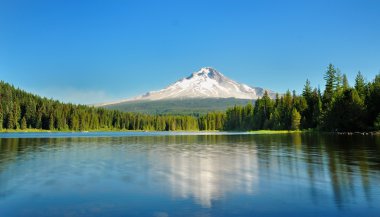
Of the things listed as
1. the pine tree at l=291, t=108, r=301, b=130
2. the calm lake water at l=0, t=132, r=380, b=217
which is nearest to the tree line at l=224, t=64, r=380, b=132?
the pine tree at l=291, t=108, r=301, b=130

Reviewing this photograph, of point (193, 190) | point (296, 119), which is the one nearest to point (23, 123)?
point (296, 119)

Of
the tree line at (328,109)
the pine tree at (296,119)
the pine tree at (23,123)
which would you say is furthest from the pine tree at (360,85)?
the pine tree at (23,123)

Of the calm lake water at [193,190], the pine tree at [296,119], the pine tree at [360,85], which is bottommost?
the calm lake water at [193,190]

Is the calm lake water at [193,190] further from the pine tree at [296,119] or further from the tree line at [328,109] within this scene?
the pine tree at [296,119]

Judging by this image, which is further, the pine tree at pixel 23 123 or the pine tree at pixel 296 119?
the pine tree at pixel 23 123

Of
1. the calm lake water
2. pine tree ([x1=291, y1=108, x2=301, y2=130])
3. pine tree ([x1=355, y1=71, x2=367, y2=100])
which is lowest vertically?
the calm lake water

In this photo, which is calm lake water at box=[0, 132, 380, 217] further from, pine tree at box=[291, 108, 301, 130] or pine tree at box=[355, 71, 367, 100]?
pine tree at box=[291, 108, 301, 130]

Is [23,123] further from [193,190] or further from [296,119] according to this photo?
[193,190]

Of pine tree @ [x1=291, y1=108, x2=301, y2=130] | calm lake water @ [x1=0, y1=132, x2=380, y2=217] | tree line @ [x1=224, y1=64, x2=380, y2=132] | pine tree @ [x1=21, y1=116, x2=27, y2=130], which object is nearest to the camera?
calm lake water @ [x1=0, y1=132, x2=380, y2=217]

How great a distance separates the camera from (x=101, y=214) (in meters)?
14.9

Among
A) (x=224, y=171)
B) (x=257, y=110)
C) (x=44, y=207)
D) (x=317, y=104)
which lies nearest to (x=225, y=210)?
(x=44, y=207)

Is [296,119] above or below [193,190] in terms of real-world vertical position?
above

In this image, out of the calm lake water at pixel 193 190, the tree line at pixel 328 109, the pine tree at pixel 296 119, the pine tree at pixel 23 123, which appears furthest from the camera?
the pine tree at pixel 23 123

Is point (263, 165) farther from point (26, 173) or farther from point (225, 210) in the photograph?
point (26, 173)
